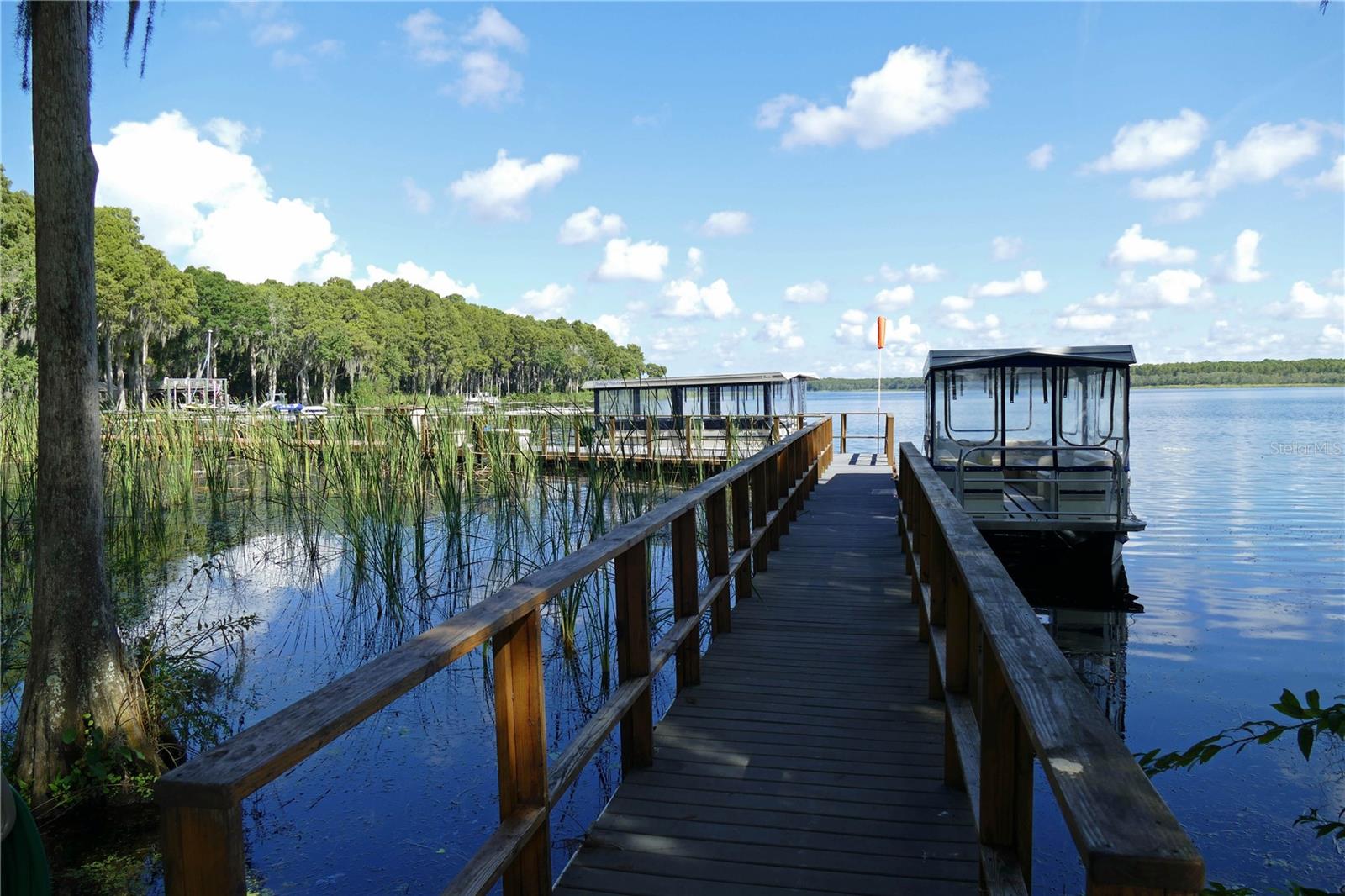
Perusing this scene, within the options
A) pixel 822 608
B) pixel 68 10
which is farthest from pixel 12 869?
pixel 822 608

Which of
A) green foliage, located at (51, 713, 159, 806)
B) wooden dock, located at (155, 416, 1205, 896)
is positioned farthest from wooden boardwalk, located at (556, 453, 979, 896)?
green foliage, located at (51, 713, 159, 806)

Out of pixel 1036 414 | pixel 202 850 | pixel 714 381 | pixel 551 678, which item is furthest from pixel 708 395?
pixel 202 850

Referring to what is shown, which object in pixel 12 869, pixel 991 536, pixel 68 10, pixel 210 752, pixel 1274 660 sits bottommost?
pixel 1274 660

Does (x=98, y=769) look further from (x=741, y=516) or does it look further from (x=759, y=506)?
(x=759, y=506)

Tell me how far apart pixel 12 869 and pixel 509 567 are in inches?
274

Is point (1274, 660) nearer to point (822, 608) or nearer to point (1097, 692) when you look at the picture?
point (1097, 692)

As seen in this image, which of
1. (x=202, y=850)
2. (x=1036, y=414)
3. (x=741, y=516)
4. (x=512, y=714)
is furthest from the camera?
(x=1036, y=414)

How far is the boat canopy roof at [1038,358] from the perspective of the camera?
Answer: 9.42 metres

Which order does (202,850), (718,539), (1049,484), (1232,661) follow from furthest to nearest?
(1049,484)
(1232,661)
(718,539)
(202,850)

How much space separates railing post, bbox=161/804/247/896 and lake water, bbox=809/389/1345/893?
11.7 ft

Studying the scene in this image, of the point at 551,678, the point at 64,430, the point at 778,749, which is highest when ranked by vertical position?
the point at 64,430

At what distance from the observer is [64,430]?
13.8 feet

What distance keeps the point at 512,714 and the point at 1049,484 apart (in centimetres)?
828

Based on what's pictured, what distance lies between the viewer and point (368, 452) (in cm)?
888
